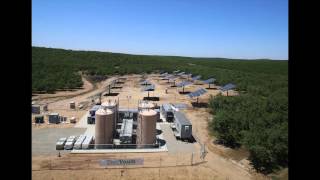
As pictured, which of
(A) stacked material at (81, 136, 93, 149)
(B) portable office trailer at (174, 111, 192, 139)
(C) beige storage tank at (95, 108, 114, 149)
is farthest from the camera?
(B) portable office trailer at (174, 111, 192, 139)

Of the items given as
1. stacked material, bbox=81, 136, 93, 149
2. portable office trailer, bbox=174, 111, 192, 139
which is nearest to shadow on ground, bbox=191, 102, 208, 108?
portable office trailer, bbox=174, 111, 192, 139

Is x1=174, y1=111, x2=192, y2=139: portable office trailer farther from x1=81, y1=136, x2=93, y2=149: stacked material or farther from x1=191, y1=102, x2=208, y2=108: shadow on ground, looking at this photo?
x1=191, y1=102, x2=208, y2=108: shadow on ground

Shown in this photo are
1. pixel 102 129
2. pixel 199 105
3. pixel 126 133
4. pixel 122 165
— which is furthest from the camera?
pixel 199 105

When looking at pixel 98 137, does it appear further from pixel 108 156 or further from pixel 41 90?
pixel 41 90

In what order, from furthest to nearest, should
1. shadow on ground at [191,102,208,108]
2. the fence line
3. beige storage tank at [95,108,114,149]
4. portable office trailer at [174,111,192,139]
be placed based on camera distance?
1. shadow on ground at [191,102,208,108]
2. portable office trailer at [174,111,192,139]
3. beige storage tank at [95,108,114,149]
4. the fence line

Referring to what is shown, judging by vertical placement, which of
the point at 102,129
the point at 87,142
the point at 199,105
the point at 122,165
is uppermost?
the point at 199,105

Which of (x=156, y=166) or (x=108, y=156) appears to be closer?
(x=156, y=166)

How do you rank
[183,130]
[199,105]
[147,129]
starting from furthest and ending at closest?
1. [199,105]
2. [183,130]
3. [147,129]

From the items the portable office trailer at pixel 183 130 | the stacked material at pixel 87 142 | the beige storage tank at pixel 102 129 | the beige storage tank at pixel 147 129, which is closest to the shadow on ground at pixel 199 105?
the portable office trailer at pixel 183 130

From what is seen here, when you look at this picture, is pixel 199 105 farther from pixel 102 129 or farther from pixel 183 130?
pixel 102 129

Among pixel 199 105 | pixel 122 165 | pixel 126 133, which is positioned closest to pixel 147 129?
pixel 126 133
